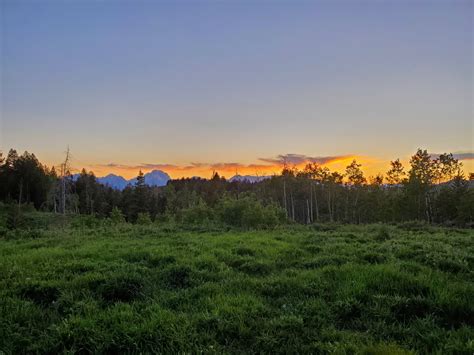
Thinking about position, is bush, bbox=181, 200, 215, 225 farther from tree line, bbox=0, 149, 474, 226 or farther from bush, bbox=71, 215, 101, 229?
bush, bbox=71, 215, 101, 229

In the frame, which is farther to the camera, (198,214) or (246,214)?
(198,214)

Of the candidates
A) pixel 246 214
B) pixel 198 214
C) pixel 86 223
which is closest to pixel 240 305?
pixel 246 214

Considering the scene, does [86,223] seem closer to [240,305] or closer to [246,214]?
[246,214]

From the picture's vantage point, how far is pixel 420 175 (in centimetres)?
5697

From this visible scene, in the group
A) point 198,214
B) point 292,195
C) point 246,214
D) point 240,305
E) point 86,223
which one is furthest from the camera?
point 292,195

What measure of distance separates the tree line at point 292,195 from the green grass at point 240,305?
2125 cm

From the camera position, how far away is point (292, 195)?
89000 millimetres

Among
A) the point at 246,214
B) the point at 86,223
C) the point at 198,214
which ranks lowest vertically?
the point at 86,223

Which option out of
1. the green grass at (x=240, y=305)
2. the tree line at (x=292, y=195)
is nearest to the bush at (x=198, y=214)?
the tree line at (x=292, y=195)

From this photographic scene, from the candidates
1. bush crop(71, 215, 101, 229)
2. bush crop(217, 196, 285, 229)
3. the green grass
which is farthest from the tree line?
the green grass

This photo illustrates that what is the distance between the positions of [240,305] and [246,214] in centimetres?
2424

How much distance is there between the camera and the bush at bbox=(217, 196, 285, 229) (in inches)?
1225

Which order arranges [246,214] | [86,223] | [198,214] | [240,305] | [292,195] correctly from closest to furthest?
[240,305]
[246,214]
[198,214]
[86,223]
[292,195]

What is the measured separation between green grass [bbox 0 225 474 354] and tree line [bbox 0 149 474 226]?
21.3m
